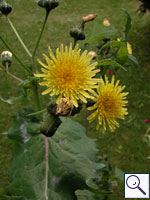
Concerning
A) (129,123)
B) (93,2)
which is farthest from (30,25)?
(129,123)

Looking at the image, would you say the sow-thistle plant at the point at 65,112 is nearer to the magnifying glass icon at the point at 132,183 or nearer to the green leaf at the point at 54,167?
the green leaf at the point at 54,167

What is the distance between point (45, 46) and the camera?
482 centimetres

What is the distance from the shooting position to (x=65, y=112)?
1.02m

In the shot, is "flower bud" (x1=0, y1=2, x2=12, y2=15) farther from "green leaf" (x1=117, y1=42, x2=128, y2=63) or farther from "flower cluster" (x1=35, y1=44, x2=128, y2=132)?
"green leaf" (x1=117, y1=42, x2=128, y2=63)

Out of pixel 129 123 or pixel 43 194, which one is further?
pixel 129 123

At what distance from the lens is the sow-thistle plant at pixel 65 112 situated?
42.1 inches

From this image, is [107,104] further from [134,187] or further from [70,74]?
[134,187]

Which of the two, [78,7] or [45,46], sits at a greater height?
[78,7]

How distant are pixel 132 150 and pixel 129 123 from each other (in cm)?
43

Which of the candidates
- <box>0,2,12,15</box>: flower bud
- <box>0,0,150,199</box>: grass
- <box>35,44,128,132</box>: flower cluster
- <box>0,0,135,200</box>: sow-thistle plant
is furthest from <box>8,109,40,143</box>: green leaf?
<box>0,0,150,199</box>: grass

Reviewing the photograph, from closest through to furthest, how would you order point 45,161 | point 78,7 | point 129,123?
point 45,161, point 129,123, point 78,7

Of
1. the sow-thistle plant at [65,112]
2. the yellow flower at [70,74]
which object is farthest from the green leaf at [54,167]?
the yellow flower at [70,74]

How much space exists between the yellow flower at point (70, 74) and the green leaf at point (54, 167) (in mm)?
370

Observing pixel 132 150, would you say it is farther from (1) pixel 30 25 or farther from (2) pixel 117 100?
(1) pixel 30 25
